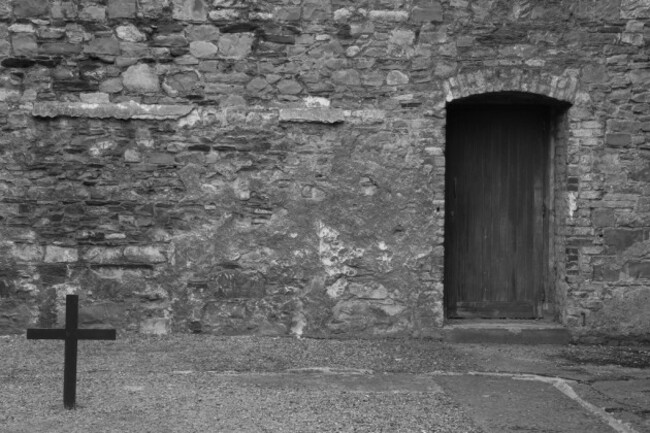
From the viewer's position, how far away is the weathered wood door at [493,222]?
7918 millimetres

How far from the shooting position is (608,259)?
295 inches

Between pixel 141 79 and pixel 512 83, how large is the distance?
329cm

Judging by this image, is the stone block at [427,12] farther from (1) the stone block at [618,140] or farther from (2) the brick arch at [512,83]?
(1) the stone block at [618,140]

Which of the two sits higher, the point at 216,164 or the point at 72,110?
the point at 72,110

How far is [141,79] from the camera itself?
7.47m

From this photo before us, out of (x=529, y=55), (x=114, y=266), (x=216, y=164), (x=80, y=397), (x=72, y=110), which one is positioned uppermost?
(x=529, y=55)

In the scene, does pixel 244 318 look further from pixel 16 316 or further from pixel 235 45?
pixel 235 45

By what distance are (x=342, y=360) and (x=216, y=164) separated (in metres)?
2.10

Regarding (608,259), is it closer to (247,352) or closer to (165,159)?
(247,352)

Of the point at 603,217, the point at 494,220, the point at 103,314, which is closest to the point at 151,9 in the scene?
the point at 103,314

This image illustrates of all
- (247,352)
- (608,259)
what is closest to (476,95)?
(608,259)

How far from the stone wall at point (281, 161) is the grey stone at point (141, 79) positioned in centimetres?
1

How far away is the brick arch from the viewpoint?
7.37m

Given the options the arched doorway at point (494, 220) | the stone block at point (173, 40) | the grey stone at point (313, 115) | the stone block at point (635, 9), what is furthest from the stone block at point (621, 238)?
the stone block at point (173, 40)
